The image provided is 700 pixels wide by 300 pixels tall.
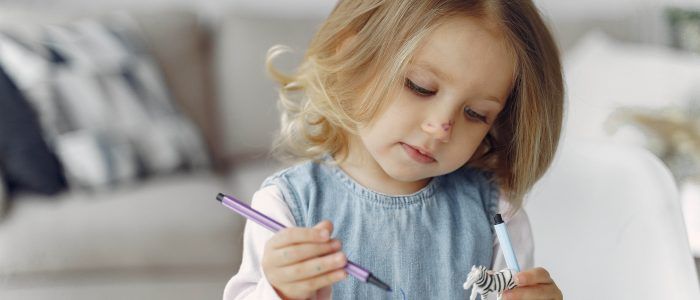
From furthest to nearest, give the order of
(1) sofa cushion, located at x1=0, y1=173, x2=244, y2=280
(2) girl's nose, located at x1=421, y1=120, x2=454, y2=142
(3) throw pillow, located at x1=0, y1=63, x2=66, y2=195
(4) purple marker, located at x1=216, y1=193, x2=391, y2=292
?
(3) throw pillow, located at x1=0, y1=63, x2=66, y2=195, (1) sofa cushion, located at x1=0, y1=173, x2=244, y2=280, (2) girl's nose, located at x1=421, y1=120, x2=454, y2=142, (4) purple marker, located at x1=216, y1=193, x2=391, y2=292

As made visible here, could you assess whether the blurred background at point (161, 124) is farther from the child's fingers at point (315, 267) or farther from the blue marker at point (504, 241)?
the child's fingers at point (315, 267)

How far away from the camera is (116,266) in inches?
74.6

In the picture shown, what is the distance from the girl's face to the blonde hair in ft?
0.04

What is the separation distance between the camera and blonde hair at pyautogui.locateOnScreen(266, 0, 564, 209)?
0.78 meters

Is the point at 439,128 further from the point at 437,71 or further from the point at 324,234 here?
the point at 324,234

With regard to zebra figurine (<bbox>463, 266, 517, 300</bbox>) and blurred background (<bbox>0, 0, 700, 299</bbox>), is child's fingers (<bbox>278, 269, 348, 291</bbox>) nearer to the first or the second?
zebra figurine (<bbox>463, 266, 517, 300</bbox>)

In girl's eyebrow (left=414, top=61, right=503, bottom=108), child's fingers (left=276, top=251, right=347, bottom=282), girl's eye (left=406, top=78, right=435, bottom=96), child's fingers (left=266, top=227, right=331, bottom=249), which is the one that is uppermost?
girl's eyebrow (left=414, top=61, right=503, bottom=108)

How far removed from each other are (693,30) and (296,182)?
2224 millimetres

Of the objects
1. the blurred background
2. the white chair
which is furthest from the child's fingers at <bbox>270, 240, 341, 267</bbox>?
the blurred background

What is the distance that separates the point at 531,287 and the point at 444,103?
0.17 m

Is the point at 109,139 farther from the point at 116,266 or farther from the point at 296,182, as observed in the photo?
the point at 296,182

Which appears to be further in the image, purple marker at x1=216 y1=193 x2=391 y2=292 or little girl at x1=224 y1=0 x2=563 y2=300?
little girl at x1=224 y1=0 x2=563 y2=300

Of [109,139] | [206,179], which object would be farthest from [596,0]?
[109,139]

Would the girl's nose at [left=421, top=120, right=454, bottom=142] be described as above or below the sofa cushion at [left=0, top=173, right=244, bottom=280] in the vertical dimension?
above
